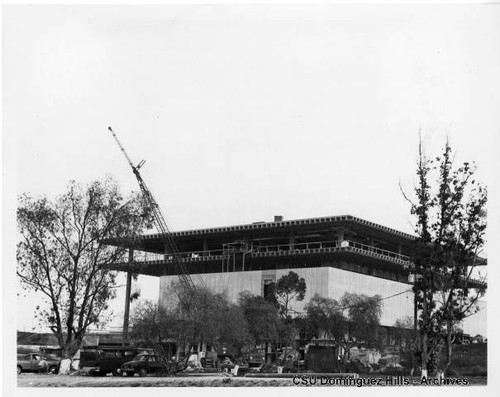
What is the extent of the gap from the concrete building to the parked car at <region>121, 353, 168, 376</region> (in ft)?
95.0

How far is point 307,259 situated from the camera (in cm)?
7725

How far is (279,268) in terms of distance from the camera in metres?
77.9

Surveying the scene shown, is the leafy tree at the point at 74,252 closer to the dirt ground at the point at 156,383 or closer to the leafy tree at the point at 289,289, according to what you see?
the dirt ground at the point at 156,383

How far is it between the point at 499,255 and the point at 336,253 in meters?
45.8

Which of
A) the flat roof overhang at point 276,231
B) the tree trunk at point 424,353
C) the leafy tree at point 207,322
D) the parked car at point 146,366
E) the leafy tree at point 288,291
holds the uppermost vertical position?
the flat roof overhang at point 276,231

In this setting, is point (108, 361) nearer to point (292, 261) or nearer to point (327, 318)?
point (327, 318)

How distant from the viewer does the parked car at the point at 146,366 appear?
40.3 metres

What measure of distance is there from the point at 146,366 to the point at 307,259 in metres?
38.2

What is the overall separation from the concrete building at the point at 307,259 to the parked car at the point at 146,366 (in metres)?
29.0

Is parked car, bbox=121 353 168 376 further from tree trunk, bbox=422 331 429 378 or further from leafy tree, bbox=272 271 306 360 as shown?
leafy tree, bbox=272 271 306 360

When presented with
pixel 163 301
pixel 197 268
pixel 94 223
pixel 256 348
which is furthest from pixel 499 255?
pixel 197 268

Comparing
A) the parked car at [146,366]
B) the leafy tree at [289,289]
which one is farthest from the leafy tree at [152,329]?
the leafy tree at [289,289]

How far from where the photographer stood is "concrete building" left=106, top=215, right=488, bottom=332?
72.1 meters

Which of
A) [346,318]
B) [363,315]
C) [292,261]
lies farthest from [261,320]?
[292,261]
